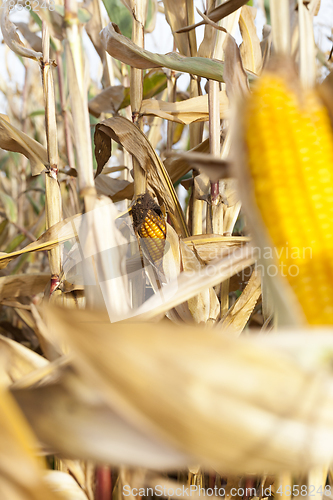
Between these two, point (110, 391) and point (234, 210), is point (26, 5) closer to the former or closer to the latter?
point (234, 210)

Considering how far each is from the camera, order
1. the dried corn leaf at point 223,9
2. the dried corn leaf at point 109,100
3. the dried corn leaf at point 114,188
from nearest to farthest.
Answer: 1. the dried corn leaf at point 223,9
2. the dried corn leaf at point 114,188
3. the dried corn leaf at point 109,100

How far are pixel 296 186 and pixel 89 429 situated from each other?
0.25 meters

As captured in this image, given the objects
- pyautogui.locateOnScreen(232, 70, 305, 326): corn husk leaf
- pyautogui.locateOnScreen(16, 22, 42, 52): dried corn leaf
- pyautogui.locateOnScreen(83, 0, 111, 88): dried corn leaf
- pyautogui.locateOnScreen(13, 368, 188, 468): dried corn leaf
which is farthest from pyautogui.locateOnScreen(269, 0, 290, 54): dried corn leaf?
pyautogui.locateOnScreen(16, 22, 42, 52): dried corn leaf

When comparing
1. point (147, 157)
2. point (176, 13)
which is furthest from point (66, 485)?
point (176, 13)

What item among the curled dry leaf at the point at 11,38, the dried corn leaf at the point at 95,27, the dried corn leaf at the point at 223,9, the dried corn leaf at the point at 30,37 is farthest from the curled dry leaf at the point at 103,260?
the dried corn leaf at the point at 30,37

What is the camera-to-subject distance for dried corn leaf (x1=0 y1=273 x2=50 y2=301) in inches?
30.6

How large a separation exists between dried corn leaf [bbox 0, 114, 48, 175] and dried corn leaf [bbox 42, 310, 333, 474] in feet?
2.07

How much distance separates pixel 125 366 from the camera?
0.68 feet

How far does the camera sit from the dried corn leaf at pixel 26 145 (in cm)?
76

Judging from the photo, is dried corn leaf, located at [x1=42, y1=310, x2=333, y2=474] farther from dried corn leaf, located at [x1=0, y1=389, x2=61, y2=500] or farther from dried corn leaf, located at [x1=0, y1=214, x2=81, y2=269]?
dried corn leaf, located at [x1=0, y1=214, x2=81, y2=269]

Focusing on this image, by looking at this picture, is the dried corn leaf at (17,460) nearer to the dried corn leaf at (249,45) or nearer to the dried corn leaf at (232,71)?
the dried corn leaf at (232,71)

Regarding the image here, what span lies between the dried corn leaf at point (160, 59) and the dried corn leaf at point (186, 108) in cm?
16

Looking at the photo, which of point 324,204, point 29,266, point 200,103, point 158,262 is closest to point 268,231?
point 324,204

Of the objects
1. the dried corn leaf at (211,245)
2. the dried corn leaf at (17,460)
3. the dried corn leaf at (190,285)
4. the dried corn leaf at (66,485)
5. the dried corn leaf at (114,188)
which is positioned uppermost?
the dried corn leaf at (114,188)
